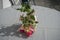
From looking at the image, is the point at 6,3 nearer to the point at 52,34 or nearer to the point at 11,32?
the point at 11,32

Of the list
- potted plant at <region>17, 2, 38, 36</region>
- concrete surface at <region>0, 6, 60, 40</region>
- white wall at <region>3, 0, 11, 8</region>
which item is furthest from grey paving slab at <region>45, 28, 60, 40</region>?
white wall at <region>3, 0, 11, 8</region>

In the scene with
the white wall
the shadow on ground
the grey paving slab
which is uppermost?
the white wall

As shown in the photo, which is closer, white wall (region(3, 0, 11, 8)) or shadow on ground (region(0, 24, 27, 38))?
shadow on ground (region(0, 24, 27, 38))

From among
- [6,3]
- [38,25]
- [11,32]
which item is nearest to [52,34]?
[38,25]

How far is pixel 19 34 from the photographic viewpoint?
1.44 metres

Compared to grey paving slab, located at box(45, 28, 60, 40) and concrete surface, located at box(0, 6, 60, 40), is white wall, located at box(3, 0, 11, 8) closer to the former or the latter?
concrete surface, located at box(0, 6, 60, 40)

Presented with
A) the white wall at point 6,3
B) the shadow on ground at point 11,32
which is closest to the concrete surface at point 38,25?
the shadow on ground at point 11,32

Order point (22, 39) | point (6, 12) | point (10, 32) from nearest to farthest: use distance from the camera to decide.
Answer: point (22, 39)
point (10, 32)
point (6, 12)

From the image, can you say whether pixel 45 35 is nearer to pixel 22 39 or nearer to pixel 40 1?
pixel 22 39

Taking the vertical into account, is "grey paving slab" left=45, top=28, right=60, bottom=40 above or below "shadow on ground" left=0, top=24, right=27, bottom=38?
below

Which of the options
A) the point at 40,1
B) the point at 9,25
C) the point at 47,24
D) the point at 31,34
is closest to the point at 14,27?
the point at 9,25

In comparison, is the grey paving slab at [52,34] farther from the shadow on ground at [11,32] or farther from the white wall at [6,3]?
the white wall at [6,3]

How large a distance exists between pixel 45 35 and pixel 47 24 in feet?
0.69

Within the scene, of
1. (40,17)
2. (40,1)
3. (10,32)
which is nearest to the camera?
(10,32)
